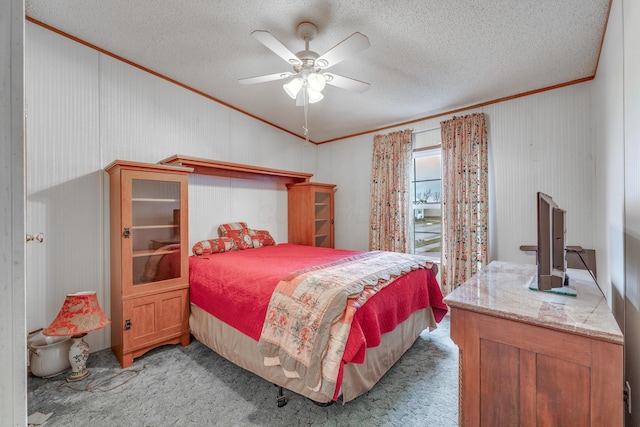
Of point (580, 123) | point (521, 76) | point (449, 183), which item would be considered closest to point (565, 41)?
point (521, 76)

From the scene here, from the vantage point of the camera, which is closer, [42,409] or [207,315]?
[42,409]

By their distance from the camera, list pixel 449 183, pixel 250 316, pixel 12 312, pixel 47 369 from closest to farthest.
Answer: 1. pixel 12 312
2. pixel 250 316
3. pixel 47 369
4. pixel 449 183

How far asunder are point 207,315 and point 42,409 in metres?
1.09

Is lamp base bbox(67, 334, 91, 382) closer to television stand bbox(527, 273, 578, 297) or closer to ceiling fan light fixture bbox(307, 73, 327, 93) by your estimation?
ceiling fan light fixture bbox(307, 73, 327, 93)

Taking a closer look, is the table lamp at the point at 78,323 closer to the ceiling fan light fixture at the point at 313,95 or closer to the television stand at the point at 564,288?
the ceiling fan light fixture at the point at 313,95

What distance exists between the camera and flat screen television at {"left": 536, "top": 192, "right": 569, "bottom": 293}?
1.23 metres

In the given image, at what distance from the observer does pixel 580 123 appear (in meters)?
2.64

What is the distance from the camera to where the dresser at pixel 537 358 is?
2.85 ft

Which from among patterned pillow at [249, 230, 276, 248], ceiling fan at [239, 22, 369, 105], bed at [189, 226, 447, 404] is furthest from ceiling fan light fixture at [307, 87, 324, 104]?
patterned pillow at [249, 230, 276, 248]

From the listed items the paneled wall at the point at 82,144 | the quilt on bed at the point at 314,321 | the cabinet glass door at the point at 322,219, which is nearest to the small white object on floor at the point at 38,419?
the paneled wall at the point at 82,144

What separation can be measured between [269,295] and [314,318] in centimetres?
43

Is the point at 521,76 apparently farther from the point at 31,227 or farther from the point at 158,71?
the point at 31,227

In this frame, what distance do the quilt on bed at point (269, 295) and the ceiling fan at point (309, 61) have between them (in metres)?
1.48

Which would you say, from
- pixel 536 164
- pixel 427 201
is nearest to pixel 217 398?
pixel 427 201
